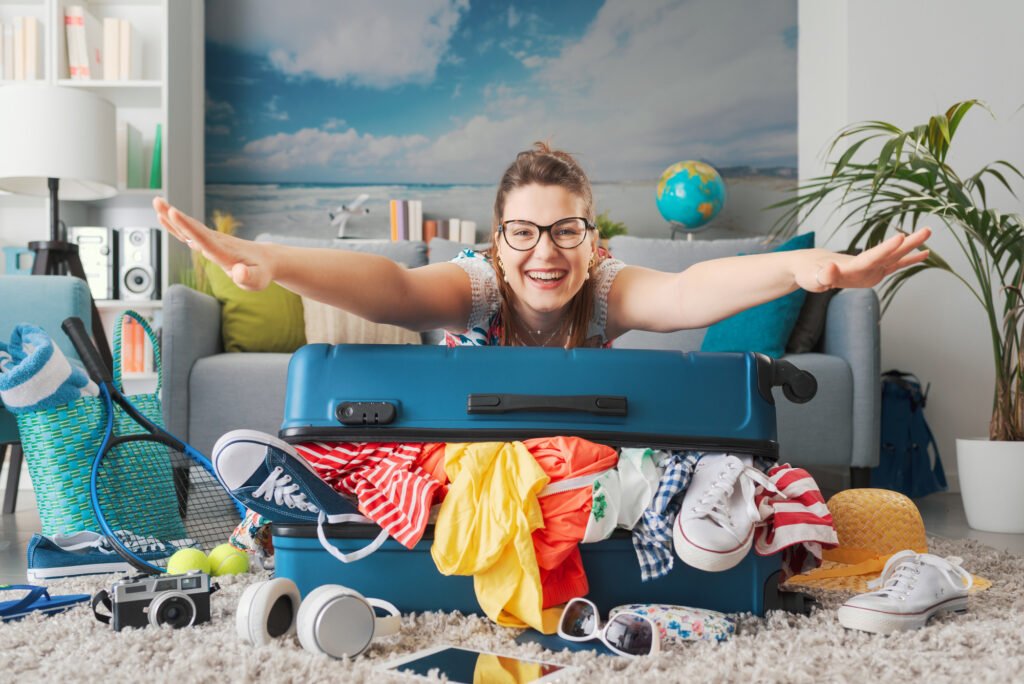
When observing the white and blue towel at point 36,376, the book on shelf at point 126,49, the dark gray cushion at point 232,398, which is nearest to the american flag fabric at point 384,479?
the white and blue towel at point 36,376

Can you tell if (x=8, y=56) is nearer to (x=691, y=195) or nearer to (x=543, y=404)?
(x=691, y=195)

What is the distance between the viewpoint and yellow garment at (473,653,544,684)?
35.8 inches

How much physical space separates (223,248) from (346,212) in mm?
2972

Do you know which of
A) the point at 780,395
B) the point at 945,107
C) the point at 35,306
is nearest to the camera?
the point at 35,306

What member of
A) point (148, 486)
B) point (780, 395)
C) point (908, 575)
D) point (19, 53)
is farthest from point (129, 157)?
point (908, 575)

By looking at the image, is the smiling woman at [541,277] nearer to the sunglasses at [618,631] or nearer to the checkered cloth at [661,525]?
the checkered cloth at [661,525]

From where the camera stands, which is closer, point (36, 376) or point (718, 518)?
point (718, 518)

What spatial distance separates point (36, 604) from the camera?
1212 mm

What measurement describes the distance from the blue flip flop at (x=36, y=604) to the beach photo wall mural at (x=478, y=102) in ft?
9.52

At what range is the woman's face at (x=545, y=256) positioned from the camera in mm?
1386

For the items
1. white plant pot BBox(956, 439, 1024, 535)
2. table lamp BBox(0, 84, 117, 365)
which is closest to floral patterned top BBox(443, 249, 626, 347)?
white plant pot BBox(956, 439, 1024, 535)

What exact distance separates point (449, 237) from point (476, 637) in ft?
9.94

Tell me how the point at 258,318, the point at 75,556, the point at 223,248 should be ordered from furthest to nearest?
the point at 258,318 → the point at 75,556 → the point at 223,248

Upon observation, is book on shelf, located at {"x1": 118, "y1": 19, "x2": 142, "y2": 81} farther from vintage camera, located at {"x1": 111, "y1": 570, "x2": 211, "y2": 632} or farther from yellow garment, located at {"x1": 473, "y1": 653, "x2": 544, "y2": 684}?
yellow garment, located at {"x1": 473, "y1": 653, "x2": 544, "y2": 684}
